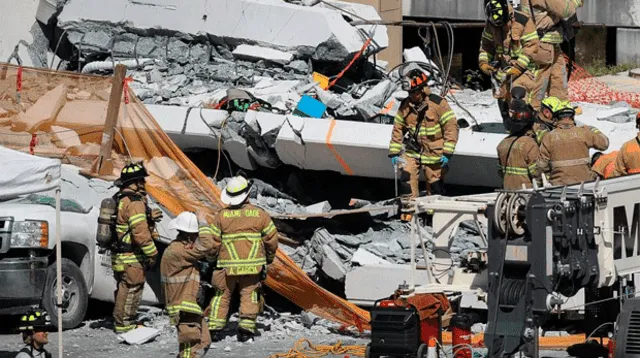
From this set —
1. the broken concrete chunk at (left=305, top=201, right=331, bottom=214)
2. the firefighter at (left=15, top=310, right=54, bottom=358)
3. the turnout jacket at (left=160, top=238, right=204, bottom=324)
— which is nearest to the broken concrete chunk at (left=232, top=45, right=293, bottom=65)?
the broken concrete chunk at (left=305, top=201, right=331, bottom=214)

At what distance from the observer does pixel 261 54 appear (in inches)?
717

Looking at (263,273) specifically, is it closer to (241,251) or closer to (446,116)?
(241,251)

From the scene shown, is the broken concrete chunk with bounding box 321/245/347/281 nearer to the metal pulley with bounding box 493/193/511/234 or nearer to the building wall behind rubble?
the metal pulley with bounding box 493/193/511/234

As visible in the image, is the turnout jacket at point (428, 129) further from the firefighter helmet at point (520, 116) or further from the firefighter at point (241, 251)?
the firefighter at point (241, 251)

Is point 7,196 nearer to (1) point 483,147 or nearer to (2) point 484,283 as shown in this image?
(2) point 484,283

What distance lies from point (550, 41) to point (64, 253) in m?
5.65

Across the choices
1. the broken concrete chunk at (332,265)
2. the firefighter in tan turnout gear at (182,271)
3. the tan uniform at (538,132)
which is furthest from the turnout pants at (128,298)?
the tan uniform at (538,132)

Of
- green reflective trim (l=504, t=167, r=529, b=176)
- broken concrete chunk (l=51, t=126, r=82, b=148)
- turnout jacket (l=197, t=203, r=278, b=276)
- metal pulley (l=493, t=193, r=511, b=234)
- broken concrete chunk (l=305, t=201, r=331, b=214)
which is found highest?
metal pulley (l=493, t=193, r=511, b=234)

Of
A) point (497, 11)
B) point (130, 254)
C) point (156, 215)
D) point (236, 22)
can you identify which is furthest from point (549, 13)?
point (130, 254)

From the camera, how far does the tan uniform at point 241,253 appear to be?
45.5 ft

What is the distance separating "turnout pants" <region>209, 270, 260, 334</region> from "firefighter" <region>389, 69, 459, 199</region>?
206 cm

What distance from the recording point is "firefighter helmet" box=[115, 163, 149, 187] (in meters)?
14.5

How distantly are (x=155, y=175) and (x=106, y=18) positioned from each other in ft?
12.9

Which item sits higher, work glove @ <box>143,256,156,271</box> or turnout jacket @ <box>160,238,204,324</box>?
turnout jacket @ <box>160,238,204,324</box>
